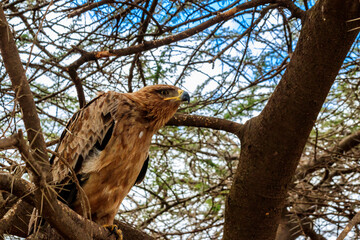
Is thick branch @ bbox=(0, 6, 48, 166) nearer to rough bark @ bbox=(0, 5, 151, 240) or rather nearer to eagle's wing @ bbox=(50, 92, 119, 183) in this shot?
rough bark @ bbox=(0, 5, 151, 240)

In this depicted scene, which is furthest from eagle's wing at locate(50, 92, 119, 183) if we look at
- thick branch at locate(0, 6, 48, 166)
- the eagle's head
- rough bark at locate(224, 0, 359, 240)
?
rough bark at locate(224, 0, 359, 240)

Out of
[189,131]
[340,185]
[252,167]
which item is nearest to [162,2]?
[189,131]

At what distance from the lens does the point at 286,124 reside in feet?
10.2

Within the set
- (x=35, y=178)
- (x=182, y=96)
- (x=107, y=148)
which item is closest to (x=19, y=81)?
(x=35, y=178)

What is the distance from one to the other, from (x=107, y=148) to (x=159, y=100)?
74 cm

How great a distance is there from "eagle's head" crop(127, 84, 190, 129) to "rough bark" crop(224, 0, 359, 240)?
2.68 feet

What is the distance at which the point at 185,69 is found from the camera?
4750 mm

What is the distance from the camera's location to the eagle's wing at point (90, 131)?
357cm

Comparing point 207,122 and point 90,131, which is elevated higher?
point 207,122

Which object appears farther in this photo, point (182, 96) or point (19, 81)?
point (182, 96)

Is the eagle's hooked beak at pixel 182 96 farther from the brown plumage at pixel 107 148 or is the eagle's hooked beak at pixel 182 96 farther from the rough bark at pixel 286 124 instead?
the rough bark at pixel 286 124

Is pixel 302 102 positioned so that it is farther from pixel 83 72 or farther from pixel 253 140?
pixel 83 72

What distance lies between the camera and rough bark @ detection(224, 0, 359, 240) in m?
2.85

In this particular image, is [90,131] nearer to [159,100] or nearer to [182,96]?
[159,100]
